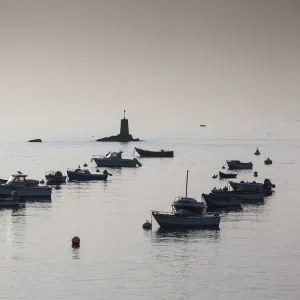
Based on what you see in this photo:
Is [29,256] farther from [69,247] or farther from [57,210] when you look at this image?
[57,210]

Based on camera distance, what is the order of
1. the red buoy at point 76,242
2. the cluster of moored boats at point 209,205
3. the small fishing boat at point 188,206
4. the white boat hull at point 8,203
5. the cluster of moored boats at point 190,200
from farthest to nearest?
the white boat hull at point 8,203
the small fishing boat at point 188,206
the cluster of moored boats at point 190,200
the cluster of moored boats at point 209,205
the red buoy at point 76,242

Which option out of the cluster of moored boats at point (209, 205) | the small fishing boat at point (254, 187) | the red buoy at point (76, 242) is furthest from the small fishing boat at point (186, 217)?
the small fishing boat at point (254, 187)

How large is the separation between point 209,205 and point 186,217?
63.8ft

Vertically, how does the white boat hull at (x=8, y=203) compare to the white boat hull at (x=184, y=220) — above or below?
above

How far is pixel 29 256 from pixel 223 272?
649 inches

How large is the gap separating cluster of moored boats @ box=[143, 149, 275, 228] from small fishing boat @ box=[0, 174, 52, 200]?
18.4 m

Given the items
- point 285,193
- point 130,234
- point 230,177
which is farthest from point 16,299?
point 230,177

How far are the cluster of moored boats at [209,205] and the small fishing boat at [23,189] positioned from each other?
726 inches

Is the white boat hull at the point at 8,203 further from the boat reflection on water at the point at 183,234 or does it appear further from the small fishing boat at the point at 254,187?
the small fishing boat at the point at 254,187

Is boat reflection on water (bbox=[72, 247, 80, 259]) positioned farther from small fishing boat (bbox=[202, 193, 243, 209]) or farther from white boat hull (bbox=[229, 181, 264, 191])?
white boat hull (bbox=[229, 181, 264, 191])

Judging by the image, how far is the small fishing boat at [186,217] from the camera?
286 ft

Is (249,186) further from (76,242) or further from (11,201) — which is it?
(76,242)

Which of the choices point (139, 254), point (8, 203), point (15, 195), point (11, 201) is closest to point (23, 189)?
point (15, 195)

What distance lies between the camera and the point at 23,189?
114375 mm
